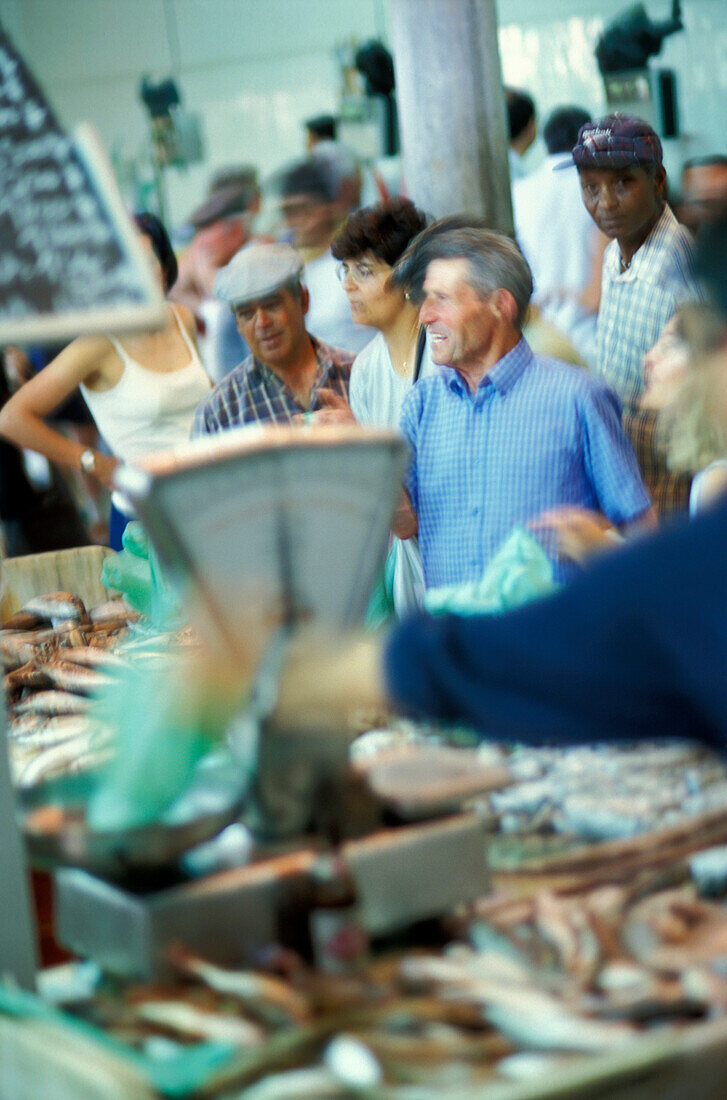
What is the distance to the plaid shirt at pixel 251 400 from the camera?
3.67 m

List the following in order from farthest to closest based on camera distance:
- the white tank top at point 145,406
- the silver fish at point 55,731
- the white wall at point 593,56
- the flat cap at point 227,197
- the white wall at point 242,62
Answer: the white wall at point 242,62, the white wall at point 593,56, the flat cap at point 227,197, the white tank top at point 145,406, the silver fish at point 55,731

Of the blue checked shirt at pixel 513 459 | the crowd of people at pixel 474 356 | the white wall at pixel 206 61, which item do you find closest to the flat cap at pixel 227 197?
the crowd of people at pixel 474 356

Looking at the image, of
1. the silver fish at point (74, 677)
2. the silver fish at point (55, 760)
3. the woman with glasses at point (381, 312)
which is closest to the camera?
the silver fish at point (55, 760)

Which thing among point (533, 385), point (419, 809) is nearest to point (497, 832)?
point (419, 809)

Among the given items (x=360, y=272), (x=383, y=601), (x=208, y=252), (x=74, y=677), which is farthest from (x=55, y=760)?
(x=208, y=252)

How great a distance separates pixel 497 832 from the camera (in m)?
1.64

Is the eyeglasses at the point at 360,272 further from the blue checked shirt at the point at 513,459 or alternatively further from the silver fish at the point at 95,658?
the silver fish at the point at 95,658

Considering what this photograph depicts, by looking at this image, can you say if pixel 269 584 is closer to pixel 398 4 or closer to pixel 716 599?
pixel 716 599

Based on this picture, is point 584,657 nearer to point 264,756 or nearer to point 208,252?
point 264,756

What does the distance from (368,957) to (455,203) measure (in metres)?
3.72

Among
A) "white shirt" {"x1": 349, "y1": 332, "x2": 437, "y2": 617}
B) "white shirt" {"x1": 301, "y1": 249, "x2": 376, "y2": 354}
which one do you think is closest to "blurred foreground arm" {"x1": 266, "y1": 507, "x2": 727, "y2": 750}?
"white shirt" {"x1": 349, "y1": 332, "x2": 437, "y2": 617}

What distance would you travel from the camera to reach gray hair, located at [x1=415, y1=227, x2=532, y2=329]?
9.70ft

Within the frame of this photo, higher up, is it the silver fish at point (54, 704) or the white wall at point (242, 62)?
the white wall at point (242, 62)

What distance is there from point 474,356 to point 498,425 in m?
0.17
